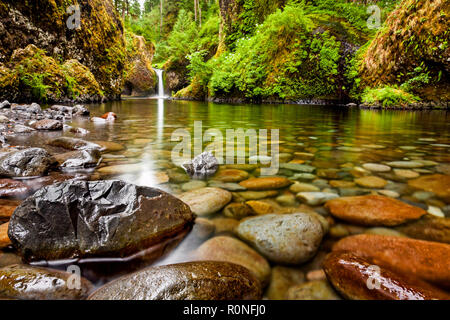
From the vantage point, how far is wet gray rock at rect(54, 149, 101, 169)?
2074 mm

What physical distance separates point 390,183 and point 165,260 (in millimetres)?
1609

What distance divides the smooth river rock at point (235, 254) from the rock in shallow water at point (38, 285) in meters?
0.44

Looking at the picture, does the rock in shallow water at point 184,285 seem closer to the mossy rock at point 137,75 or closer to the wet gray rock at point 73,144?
the wet gray rock at point 73,144

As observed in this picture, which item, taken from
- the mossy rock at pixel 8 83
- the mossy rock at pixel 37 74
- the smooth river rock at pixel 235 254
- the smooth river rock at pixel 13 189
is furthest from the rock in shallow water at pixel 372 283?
the mossy rock at pixel 37 74

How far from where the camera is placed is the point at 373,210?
1306mm

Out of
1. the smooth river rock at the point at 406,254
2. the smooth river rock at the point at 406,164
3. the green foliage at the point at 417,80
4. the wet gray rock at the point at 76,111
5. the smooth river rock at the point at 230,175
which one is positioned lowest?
the smooth river rock at the point at 406,254

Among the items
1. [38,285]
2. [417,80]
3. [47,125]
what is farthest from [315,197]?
[417,80]

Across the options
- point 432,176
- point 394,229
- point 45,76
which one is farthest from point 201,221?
point 45,76

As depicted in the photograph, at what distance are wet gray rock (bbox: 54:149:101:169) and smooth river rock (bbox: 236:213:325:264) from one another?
1566mm

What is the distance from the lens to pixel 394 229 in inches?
46.4

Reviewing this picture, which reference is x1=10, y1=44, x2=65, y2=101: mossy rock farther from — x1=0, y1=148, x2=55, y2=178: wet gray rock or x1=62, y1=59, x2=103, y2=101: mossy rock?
x1=0, y1=148, x2=55, y2=178: wet gray rock

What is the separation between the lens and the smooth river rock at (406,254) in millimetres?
891

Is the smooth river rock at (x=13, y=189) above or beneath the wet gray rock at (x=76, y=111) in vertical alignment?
beneath

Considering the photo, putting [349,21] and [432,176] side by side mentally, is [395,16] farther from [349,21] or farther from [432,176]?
[432,176]
